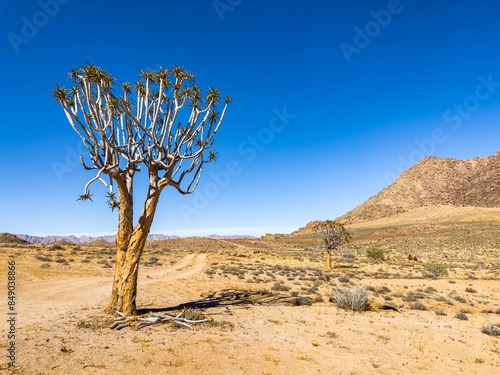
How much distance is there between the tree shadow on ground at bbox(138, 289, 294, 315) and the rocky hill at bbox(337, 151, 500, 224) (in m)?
123

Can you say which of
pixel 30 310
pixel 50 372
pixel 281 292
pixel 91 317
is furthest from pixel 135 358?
pixel 281 292

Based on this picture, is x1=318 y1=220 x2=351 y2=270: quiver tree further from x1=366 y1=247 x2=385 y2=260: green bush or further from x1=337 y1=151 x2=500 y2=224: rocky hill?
x1=337 y1=151 x2=500 y2=224: rocky hill

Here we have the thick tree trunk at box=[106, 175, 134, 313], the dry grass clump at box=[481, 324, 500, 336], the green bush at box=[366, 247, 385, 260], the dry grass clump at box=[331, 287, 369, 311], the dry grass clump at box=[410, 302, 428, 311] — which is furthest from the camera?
the green bush at box=[366, 247, 385, 260]

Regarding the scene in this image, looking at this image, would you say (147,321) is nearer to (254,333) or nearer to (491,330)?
(254,333)

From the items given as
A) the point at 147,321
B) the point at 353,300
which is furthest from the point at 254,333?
the point at 353,300

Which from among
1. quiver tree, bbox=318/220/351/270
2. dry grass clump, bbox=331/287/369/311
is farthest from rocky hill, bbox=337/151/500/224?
dry grass clump, bbox=331/287/369/311

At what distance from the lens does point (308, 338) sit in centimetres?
765

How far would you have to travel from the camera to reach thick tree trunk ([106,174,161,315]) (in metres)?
8.59

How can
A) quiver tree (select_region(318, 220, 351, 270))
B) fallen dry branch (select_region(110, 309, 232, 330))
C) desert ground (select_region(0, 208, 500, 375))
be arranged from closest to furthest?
desert ground (select_region(0, 208, 500, 375)), fallen dry branch (select_region(110, 309, 232, 330)), quiver tree (select_region(318, 220, 351, 270))

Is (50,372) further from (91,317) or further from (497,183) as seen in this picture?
(497,183)

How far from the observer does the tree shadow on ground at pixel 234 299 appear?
1096 cm

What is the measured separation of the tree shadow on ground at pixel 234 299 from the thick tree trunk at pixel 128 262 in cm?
129

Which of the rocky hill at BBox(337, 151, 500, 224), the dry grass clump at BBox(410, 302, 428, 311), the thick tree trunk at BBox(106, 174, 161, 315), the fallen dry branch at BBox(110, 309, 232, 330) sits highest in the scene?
the rocky hill at BBox(337, 151, 500, 224)

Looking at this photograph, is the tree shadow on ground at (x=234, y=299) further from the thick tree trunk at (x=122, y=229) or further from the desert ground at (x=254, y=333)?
the thick tree trunk at (x=122, y=229)
